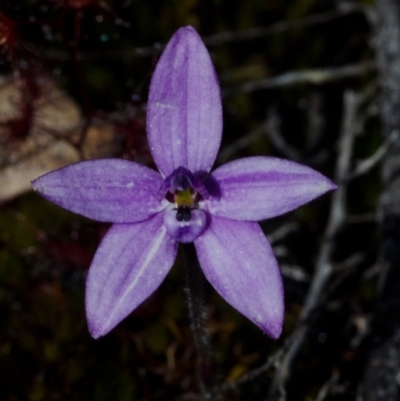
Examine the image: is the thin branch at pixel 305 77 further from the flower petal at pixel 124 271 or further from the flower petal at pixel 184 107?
the flower petal at pixel 124 271

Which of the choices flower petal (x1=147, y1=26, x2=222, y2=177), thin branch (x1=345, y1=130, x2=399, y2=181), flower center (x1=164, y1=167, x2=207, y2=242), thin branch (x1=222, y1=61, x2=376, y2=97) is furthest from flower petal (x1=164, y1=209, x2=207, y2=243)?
thin branch (x1=222, y1=61, x2=376, y2=97)

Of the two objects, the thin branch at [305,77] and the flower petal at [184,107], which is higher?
the flower petal at [184,107]

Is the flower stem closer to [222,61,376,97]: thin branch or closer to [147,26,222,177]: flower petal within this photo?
[147,26,222,177]: flower petal

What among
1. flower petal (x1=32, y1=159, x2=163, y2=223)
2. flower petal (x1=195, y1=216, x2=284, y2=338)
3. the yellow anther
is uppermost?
flower petal (x1=32, y1=159, x2=163, y2=223)

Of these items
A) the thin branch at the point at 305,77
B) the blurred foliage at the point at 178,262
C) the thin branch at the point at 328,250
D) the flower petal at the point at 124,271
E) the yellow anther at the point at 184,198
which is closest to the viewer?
the flower petal at the point at 124,271

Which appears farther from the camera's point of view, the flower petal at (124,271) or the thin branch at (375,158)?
the thin branch at (375,158)

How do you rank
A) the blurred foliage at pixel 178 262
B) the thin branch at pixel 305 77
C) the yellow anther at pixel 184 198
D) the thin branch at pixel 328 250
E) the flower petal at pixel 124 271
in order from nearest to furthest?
the flower petal at pixel 124 271
the yellow anther at pixel 184 198
the thin branch at pixel 328 250
the blurred foliage at pixel 178 262
the thin branch at pixel 305 77

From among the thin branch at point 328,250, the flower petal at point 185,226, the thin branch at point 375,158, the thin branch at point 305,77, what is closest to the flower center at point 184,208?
the flower petal at point 185,226

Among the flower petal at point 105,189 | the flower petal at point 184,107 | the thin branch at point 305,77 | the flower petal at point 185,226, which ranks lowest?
the thin branch at point 305,77
